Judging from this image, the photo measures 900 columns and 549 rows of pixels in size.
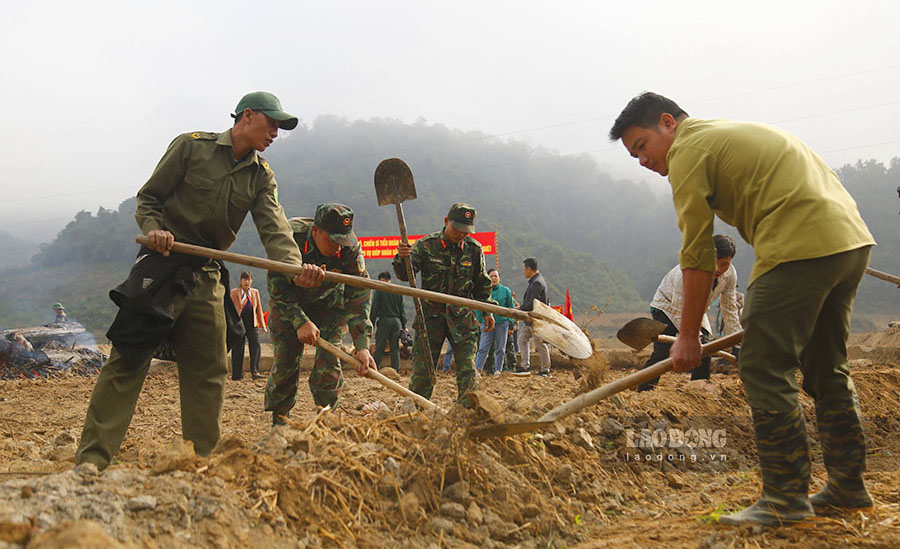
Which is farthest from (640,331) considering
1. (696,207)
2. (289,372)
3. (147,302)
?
(147,302)

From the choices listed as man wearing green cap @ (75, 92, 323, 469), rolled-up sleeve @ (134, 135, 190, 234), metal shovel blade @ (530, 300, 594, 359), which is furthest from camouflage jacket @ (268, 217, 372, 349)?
metal shovel blade @ (530, 300, 594, 359)

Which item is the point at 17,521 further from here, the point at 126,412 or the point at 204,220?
the point at 204,220

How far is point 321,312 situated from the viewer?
14.5 feet

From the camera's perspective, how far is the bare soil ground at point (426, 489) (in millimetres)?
1793

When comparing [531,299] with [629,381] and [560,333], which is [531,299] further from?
[629,381]

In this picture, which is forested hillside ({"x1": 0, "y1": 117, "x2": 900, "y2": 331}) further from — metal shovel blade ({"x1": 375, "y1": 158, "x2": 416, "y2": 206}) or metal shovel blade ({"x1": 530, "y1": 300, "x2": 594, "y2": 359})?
metal shovel blade ({"x1": 530, "y1": 300, "x2": 594, "y2": 359})

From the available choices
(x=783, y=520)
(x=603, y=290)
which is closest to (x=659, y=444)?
(x=783, y=520)

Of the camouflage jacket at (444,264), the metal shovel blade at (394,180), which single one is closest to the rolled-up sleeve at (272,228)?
the camouflage jacket at (444,264)

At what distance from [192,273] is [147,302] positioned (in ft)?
0.95

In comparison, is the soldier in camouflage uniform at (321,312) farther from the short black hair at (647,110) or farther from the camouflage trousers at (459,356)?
the short black hair at (647,110)

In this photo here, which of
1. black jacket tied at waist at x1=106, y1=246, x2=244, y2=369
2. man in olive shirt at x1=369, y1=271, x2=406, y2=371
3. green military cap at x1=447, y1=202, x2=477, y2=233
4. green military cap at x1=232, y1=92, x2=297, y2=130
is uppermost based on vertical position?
green military cap at x1=232, y1=92, x2=297, y2=130

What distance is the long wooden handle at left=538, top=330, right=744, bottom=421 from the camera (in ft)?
8.50

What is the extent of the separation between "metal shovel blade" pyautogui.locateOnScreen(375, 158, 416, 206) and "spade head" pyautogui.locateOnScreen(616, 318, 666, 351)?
3066 mm

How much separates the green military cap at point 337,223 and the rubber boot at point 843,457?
302 cm
